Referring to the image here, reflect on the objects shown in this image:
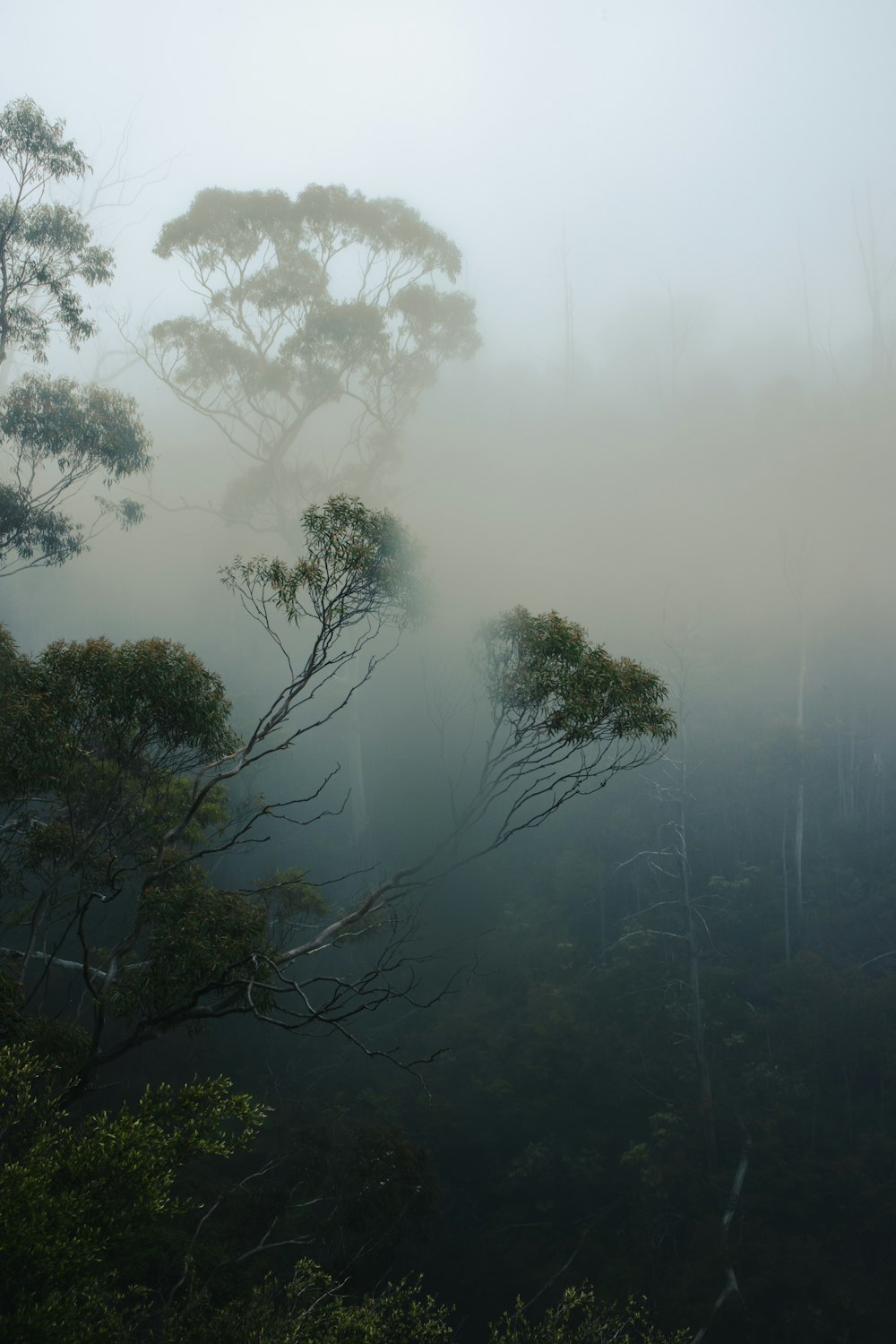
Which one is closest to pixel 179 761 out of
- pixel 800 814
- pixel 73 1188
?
pixel 73 1188

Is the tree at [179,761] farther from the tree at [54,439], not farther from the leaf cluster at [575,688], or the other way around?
the tree at [54,439]

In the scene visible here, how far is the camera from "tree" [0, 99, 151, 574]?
13898mm

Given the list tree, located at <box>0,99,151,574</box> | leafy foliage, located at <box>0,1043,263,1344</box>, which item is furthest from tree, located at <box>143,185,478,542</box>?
leafy foliage, located at <box>0,1043,263,1344</box>

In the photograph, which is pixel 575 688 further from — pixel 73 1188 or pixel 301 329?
pixel 301 329

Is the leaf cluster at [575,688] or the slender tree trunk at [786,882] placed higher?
the leaf cluster at [575,688]

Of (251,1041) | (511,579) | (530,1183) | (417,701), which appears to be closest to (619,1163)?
(530,1183)

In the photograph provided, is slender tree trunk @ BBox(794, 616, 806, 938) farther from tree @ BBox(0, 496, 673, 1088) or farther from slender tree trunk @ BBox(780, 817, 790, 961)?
tree @ BBox(0, 496, 673, 1088)

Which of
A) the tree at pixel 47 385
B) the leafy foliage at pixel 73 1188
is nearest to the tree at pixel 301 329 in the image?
the tree at pixel 47 385

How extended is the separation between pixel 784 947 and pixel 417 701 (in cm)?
1412

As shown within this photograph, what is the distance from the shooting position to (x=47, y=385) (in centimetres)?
1419

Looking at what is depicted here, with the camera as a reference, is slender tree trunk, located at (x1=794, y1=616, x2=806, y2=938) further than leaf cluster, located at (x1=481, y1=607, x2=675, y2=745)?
Yes

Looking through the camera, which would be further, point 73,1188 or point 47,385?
point 47,385

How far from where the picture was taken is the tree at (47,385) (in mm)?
13898

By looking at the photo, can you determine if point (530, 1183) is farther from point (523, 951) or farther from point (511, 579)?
point (511, 579)
